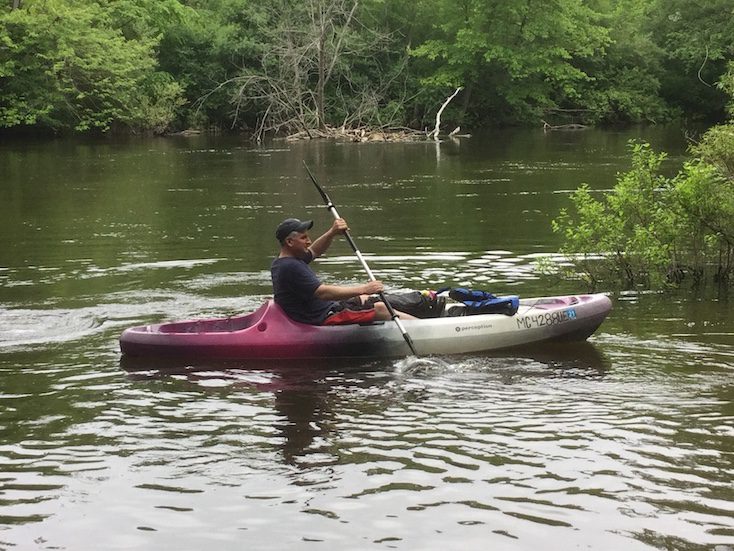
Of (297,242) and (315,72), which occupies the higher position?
(315,72)

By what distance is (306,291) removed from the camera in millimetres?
8516

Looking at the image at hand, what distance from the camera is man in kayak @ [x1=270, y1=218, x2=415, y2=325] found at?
8.47 metres

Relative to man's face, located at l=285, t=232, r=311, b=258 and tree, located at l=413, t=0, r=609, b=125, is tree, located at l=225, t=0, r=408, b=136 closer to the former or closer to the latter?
tree, located at l=413, t=0, r=609, b=125

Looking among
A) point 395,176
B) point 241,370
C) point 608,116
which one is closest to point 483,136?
point 608,116

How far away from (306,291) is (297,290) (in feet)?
0.26

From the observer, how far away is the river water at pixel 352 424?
16.9 feet

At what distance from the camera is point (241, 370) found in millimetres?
8344

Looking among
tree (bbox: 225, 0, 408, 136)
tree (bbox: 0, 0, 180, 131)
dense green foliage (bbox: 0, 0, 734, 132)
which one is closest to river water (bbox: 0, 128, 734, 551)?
tree (bbox: 225, 0, 408, 136)

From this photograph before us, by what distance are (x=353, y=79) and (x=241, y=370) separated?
36.8 m

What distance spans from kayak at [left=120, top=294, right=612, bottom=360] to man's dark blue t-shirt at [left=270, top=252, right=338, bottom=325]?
8 cm

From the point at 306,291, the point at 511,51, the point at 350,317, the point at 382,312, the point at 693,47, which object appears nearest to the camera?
the point at 306,291

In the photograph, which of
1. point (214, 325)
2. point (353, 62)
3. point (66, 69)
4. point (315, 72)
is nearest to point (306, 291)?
point (214, 325)

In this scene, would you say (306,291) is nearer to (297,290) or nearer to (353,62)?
(297,290)

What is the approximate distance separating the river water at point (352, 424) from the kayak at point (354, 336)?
0.16 metres
